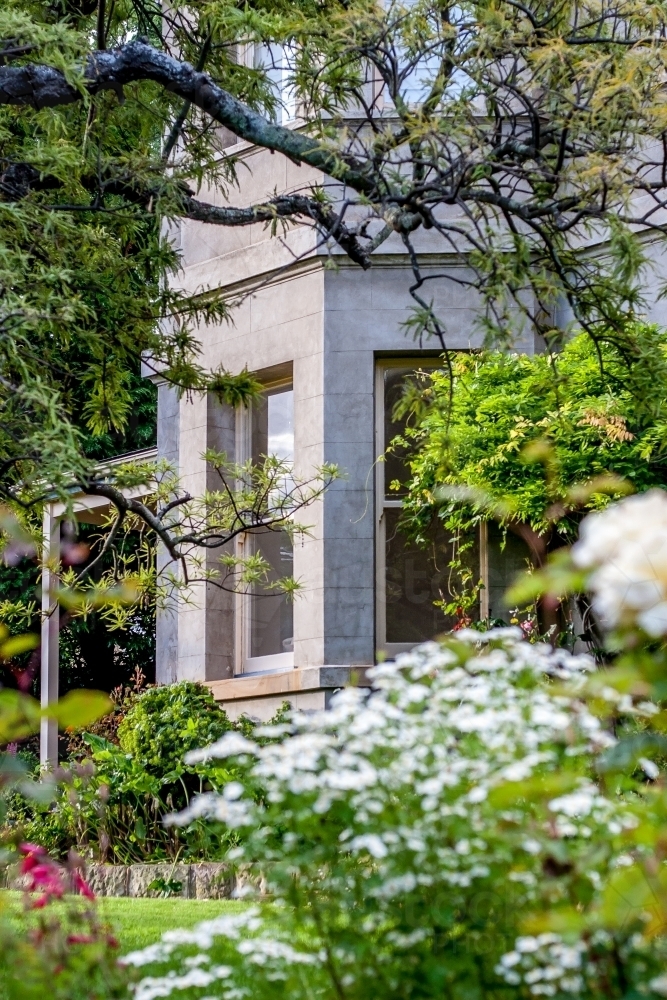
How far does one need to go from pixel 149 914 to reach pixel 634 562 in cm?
410

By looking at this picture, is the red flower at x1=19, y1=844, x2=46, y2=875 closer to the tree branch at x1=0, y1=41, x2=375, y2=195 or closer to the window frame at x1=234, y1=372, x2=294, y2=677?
the tree branch at x1=0, y1=41, x2=375, y2=195

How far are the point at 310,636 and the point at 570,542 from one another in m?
1.81

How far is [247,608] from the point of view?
979cm

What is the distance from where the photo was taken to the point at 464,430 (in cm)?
845

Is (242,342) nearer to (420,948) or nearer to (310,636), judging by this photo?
(310,636)

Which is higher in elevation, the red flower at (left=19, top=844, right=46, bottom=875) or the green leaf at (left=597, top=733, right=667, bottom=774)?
the green leaf at (left=597, top=733, right=667, bottom=774)

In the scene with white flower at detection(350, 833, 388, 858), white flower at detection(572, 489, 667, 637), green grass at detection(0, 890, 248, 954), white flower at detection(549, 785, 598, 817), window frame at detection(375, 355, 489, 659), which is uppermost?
window frame at detection(375, 355, 489, 659)

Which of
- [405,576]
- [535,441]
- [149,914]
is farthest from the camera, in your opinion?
[405,576]

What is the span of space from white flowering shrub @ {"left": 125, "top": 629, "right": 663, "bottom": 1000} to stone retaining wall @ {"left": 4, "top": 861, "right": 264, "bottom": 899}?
12.6ft

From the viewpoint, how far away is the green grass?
14.8ft

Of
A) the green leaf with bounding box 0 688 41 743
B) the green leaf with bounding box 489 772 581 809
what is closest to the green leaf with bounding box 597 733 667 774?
the green leaf with bounding box 489 772 581 809

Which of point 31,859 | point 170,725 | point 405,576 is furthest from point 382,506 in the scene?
point 31,859

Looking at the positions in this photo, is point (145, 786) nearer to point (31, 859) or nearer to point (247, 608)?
point (247, 608)

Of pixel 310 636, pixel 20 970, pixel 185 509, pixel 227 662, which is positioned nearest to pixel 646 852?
pixel 20 970
